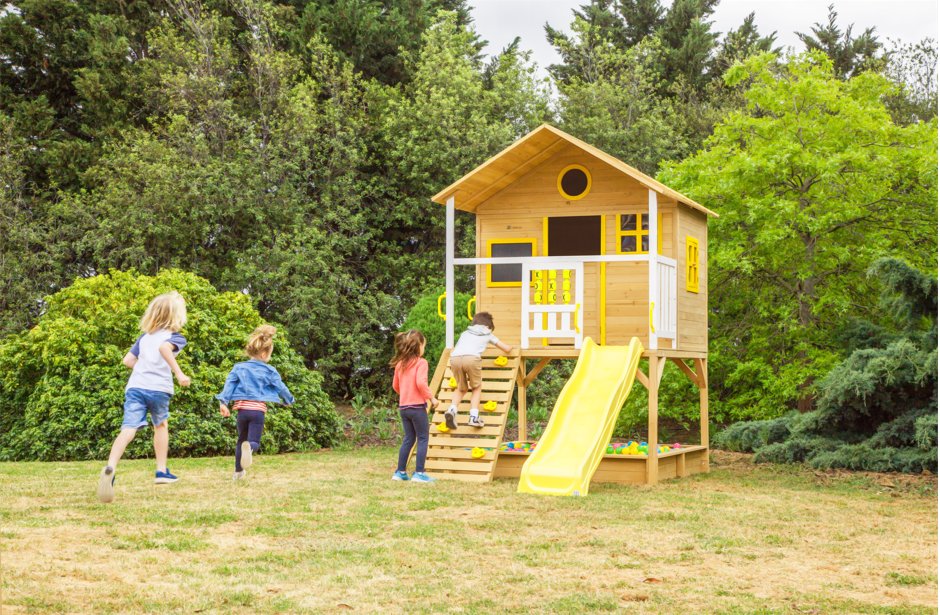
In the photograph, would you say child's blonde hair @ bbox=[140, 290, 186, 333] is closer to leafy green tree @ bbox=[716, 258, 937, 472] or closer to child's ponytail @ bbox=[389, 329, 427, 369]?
child's ponytail @ bbox=[389, 329, 427, 369]

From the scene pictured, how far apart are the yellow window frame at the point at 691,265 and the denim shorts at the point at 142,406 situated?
301 inches

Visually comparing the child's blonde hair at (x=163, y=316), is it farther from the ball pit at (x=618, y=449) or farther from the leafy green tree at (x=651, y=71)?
the leafy green tree at (x=651, y=71)

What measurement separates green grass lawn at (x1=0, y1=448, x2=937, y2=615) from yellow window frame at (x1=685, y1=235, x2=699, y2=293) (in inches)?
159

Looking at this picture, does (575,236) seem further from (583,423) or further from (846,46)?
(846,46)

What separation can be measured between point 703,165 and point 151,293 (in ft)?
32.4

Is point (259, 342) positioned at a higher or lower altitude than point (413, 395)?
higher

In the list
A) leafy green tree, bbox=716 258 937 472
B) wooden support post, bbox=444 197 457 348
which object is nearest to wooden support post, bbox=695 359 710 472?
leafy green tree, bbox=716 258 937 472

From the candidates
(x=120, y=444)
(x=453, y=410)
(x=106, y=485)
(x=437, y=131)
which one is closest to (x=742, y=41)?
(x=437, y=131)

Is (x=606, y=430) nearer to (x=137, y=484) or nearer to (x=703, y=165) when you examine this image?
(x=137, y=484)

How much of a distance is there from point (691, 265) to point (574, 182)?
6.76 ft

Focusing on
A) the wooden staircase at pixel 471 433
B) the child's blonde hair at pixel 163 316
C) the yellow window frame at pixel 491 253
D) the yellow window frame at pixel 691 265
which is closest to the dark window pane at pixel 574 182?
the yellow window frame at pixel 491 253

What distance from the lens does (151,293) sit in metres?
14.3

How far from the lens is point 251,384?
936 centimetres

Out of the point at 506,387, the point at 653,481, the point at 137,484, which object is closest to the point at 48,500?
the point at 137,484
